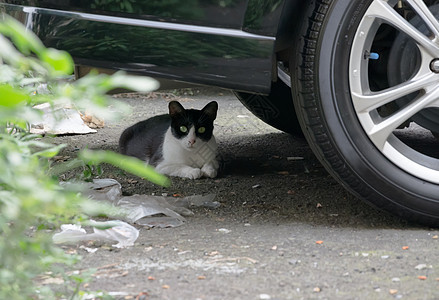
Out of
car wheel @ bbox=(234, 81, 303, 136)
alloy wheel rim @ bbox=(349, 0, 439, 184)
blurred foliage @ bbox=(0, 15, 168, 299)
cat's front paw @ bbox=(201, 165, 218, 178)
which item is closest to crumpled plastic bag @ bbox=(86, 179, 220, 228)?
cat's front paw @ bbox=(201, 165, 218, 178)

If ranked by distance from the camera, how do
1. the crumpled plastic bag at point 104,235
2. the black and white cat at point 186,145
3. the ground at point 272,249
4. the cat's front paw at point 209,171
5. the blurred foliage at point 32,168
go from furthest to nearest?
the black and white cat at point 186,145 < the cat's front paw at point 209,171 < the crumpled plastic bag at point 104,235 < the ground at point 272,249 < the blurred foliage at point 32,168

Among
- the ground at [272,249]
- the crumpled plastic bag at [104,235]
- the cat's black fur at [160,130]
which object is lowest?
the cat's black fur at [160,130]

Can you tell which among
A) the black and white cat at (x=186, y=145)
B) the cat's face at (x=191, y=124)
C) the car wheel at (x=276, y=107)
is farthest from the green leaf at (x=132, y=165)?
the car wheel at (x=276, y=107)

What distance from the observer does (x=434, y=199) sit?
9.49ft

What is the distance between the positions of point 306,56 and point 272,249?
809mm

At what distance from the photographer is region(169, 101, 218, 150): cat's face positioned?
4.44m

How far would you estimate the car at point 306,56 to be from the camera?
2855mm

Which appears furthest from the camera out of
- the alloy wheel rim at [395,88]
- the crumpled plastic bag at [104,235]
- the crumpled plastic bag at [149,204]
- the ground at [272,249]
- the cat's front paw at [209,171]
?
the cat's front paw at [209,171]

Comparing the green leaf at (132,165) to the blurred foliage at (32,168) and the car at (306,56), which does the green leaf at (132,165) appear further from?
the car at (306,56)

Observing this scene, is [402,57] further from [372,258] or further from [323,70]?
[372,258]

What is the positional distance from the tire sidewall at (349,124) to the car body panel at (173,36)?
22 cm

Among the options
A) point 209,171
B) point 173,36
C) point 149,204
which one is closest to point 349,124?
point 173,36

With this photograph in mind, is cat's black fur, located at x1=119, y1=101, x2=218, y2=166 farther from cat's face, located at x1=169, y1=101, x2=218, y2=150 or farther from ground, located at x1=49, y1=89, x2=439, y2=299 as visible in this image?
ground, located at x1=49, y1=89, x2=439, y2=299

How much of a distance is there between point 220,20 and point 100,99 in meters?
1.41
